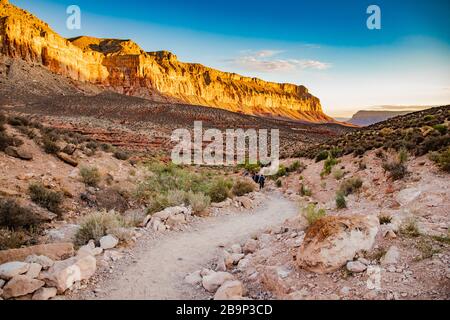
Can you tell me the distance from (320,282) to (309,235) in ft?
2.77

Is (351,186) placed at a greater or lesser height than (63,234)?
greater

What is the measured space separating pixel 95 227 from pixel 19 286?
8.26 ft

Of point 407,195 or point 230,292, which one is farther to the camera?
point 407,195

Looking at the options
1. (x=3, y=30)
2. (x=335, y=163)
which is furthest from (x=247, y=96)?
(x=335, y=163)

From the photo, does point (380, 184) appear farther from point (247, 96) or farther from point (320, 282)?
point (247, 96)

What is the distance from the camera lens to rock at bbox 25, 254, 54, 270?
197 inches

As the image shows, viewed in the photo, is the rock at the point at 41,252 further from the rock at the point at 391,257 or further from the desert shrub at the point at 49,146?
the desert shrub at the point at 49,146

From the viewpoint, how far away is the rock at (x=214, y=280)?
16.5 feet

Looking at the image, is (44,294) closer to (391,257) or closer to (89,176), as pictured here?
(391,257)

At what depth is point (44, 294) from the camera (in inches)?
175

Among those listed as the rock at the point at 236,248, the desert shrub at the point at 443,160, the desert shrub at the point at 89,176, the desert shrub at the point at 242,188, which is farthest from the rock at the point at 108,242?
the desert shrub at the point at 443,160

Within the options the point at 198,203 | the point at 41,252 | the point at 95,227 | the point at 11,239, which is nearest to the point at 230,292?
the point at 41,252

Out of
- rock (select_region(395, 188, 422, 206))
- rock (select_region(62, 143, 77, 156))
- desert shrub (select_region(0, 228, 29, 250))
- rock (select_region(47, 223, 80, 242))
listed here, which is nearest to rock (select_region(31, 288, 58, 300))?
desert shrub (select_region(0, 228, 29, 250))
